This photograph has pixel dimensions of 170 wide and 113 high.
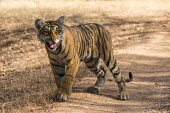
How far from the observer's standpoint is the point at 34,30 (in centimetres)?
1262

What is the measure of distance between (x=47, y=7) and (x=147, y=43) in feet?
26.5

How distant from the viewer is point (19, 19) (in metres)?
13.9

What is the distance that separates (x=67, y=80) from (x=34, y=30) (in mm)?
7996

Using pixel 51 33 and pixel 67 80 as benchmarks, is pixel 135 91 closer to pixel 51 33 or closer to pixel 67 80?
pixel 67 80

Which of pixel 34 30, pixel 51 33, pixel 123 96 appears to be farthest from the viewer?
pixel 34 30

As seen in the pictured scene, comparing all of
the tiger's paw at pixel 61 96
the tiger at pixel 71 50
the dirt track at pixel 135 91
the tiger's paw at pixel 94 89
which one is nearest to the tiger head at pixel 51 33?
the tiger at pixel 71 50

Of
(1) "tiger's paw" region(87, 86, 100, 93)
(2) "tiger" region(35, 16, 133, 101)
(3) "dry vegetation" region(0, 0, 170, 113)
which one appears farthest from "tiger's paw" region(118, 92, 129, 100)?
(3) "dry vegetation" region(0, 0, 170, 113)

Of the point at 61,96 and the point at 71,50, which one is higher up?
the point at 71,50

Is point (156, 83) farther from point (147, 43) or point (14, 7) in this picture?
point (14, 7)

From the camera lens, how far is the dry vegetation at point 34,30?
5622 mm

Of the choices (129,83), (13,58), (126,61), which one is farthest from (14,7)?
(129,83)

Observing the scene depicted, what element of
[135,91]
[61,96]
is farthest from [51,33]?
[135,91]

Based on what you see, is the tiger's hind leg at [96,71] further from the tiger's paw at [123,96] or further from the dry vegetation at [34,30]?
the dry vegetation at [34,30]

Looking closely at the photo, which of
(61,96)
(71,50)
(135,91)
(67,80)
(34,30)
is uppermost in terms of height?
(34,30)
